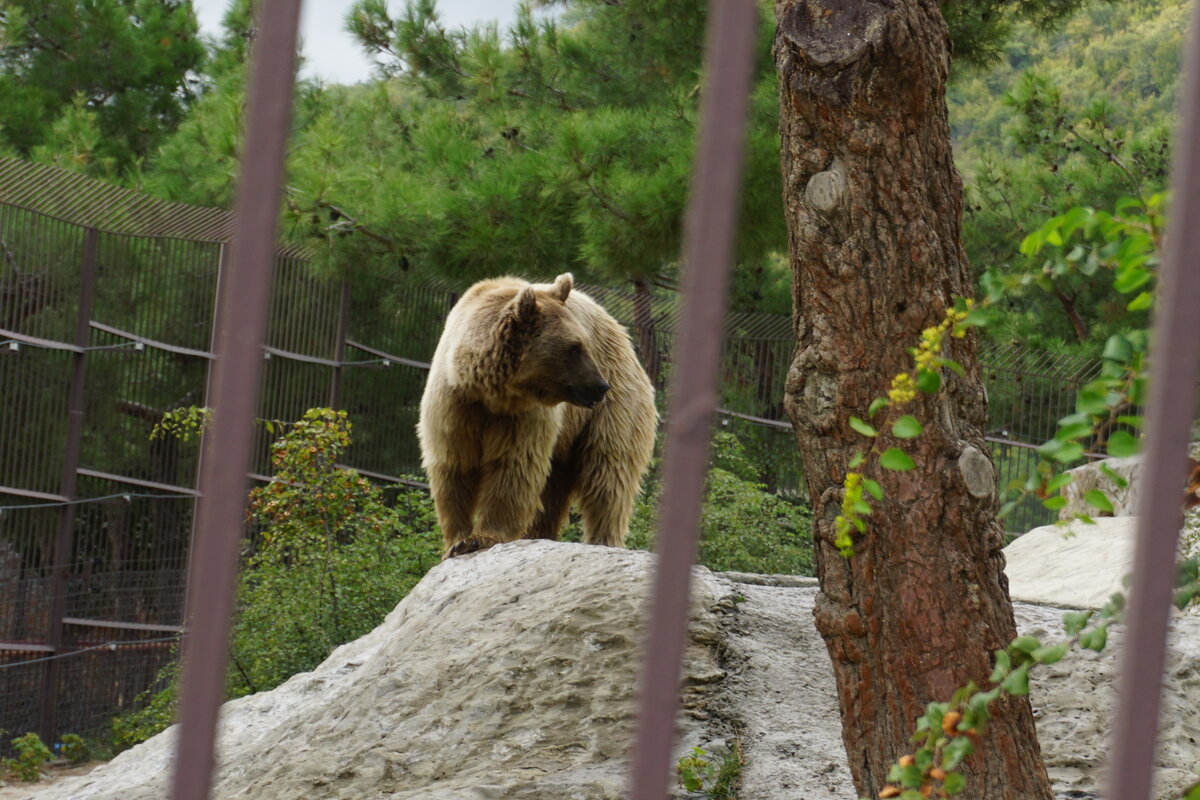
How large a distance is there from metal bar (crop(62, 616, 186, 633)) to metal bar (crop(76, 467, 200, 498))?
111cm

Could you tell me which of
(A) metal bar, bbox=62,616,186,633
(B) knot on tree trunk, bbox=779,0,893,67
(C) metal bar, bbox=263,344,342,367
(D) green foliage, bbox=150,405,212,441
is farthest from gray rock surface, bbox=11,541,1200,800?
(C) metal bar, bbox=263,344,342,367

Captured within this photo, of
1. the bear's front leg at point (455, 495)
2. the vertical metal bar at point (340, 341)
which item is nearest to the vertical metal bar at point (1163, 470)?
the bear's front leg at point (455, 495)

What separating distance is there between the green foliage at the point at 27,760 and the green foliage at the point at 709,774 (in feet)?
23.9

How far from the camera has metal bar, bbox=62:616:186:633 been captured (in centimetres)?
1044

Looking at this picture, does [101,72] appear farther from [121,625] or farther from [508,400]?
[508,400]

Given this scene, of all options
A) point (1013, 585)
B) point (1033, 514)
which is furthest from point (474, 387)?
point (1033, 514)

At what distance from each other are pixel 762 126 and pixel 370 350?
425 centimetres

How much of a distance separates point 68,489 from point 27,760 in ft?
7.17

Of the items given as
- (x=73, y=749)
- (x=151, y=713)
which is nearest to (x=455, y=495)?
(x=151, y=713)

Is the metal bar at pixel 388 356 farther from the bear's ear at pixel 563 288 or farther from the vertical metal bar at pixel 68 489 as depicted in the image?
the bear's ear at pixel 563 288

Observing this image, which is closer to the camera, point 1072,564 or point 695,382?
point 695,382

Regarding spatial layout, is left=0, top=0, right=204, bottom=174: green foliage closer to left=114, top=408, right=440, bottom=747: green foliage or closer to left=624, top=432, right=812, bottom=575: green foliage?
left=114, top=408, right=440, bottom=747: green foliage

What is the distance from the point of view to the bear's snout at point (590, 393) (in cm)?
538

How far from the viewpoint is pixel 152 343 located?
11141 millimetres
